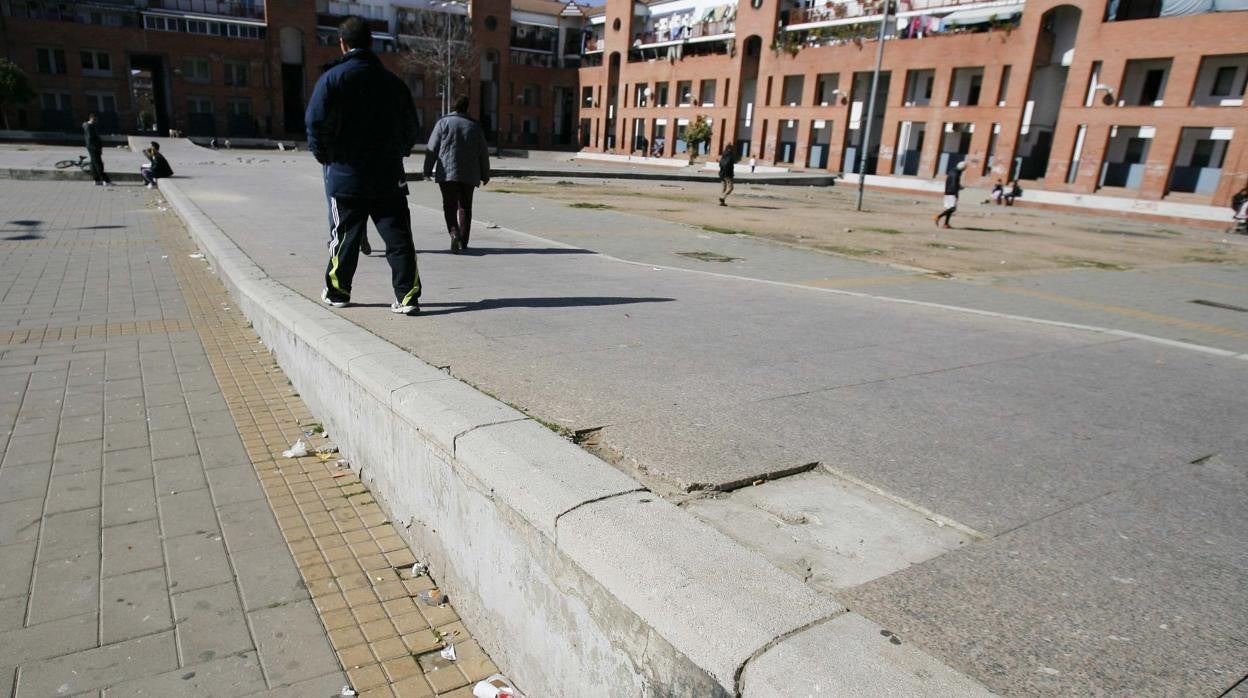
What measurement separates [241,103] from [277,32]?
6451 millimetres

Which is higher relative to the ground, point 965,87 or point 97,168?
point 965,87

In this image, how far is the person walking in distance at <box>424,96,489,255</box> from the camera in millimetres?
8766

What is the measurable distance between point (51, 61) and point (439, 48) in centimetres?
2792

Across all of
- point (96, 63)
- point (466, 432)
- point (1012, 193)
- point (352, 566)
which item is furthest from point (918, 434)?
point (96, 63)

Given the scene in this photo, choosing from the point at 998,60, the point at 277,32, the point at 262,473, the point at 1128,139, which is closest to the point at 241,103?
the point at 277,32

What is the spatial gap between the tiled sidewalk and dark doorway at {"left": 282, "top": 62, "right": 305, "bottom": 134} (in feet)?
207

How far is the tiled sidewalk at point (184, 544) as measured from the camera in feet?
8.66

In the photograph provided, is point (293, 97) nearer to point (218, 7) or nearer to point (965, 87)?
point (218, 7)

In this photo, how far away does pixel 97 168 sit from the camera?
67.2 ft

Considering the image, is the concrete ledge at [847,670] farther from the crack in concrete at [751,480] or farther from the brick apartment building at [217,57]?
the brick apartment building at [217,57]

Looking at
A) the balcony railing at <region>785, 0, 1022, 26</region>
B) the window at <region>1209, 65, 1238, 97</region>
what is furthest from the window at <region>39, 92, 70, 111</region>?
the window at <region>1209, 65, 1238, 97</region>

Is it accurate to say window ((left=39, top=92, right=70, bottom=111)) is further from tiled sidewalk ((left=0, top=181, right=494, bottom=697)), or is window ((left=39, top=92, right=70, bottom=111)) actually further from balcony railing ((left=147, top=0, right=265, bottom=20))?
tiled sidewalk ((left=0, top=181, right=494, bottom=697))

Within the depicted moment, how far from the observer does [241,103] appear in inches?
2322

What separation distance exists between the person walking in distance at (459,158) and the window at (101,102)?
60.2 m
